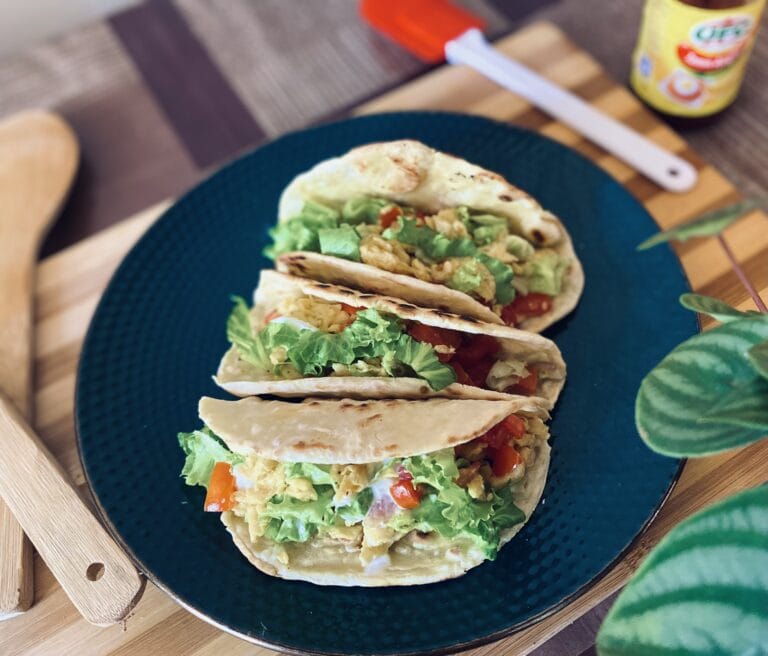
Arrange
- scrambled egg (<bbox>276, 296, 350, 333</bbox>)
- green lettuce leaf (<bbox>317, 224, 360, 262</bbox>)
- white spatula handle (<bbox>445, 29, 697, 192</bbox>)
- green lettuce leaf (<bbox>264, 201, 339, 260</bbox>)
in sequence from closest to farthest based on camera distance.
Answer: scrambled egg (<bbox>276, 296, 350, 333</bbox>) → green lettuce leaf (<bbox>317, 224, 360, 262</bbox>) → green lettuce leaf (<bbox>264, 201, 339, 260</bbox>) → white spatula handle (<bbox>445, 29, 697, 192</bbox>)

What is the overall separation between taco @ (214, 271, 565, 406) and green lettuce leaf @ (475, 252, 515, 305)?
0.43ft

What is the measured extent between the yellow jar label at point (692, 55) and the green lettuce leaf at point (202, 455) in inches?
71.3

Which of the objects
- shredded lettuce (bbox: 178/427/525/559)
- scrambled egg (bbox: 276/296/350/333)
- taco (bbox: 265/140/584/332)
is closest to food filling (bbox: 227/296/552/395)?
scrambled egg (bbox: 276/296/350/333)

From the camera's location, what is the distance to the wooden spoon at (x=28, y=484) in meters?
1.72

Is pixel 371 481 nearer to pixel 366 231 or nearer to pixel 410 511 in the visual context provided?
pixel 410 511

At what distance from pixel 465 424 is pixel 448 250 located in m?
0.58

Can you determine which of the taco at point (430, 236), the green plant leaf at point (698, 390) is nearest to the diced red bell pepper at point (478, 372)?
the taco at point (430, 236)

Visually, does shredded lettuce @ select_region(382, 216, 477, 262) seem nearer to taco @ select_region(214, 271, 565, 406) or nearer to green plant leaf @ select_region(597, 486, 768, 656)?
taco @ select_region(214, 271, 565, 406)

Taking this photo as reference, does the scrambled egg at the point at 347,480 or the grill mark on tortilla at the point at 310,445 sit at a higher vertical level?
the grill mark on tortilla at the point at 310,445

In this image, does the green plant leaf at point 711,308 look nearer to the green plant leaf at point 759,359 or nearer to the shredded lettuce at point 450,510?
the green plant leaf at point 759,359

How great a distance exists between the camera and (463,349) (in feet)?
6.23

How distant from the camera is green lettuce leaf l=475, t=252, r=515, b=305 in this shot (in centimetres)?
195

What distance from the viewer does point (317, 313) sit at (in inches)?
74.7

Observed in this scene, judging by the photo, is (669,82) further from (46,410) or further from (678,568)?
(46,410)
